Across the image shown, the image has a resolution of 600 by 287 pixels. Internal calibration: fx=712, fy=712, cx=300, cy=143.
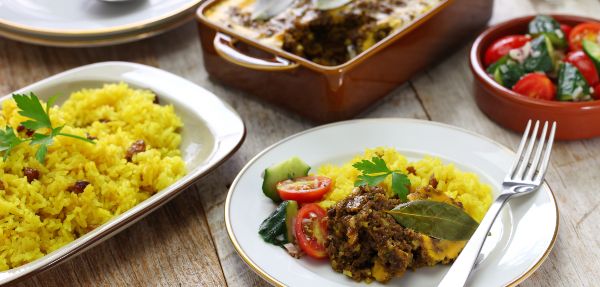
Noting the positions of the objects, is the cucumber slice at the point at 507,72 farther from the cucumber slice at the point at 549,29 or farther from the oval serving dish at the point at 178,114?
the oval serving dish at the point at 178,114

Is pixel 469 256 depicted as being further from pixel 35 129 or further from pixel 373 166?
pixel 35 129

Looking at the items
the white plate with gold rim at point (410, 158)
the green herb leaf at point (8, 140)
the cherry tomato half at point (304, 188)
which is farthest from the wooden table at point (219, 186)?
the green herb leaf at point (8, 140)

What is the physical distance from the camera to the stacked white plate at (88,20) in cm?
313

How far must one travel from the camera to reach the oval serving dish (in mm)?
1982

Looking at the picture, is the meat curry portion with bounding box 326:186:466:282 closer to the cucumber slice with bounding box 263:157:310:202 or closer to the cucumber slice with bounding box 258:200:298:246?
the cucumber slice with bounding box 258:200:298:246

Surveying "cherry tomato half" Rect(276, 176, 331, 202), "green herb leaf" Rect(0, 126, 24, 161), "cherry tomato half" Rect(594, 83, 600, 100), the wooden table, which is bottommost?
the wooden table

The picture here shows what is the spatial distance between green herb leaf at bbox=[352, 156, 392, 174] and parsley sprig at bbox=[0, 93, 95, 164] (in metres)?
0.87

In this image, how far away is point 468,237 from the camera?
1.99 m

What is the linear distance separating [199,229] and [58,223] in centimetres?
45

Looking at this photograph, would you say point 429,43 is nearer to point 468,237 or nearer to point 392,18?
point 392,18

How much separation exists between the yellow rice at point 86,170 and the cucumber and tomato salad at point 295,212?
1.18 ft

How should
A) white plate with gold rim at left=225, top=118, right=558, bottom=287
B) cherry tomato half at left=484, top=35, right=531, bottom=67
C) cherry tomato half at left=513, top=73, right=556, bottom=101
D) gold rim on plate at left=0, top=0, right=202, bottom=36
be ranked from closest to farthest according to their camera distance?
white plate with gold rim at left=225, top=118, right=558, bottom=287, cherry tomato half at left=513, top=73, right=556, bottom=101, cherry tomato half at left=484, top=35, right=531, bottom=67, gold rim on plate at left=0, top=0, right=202, bottom=36

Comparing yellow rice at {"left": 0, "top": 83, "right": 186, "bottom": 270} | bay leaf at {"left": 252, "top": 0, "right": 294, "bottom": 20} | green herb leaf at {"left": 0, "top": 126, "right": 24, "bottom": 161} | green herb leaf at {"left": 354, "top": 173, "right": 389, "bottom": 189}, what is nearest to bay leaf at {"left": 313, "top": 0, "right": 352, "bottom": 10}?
bay leaf at {"left": 252, "top": 0, "right": 294, "bottom": 20}

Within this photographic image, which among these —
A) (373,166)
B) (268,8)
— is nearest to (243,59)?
(268,8)
